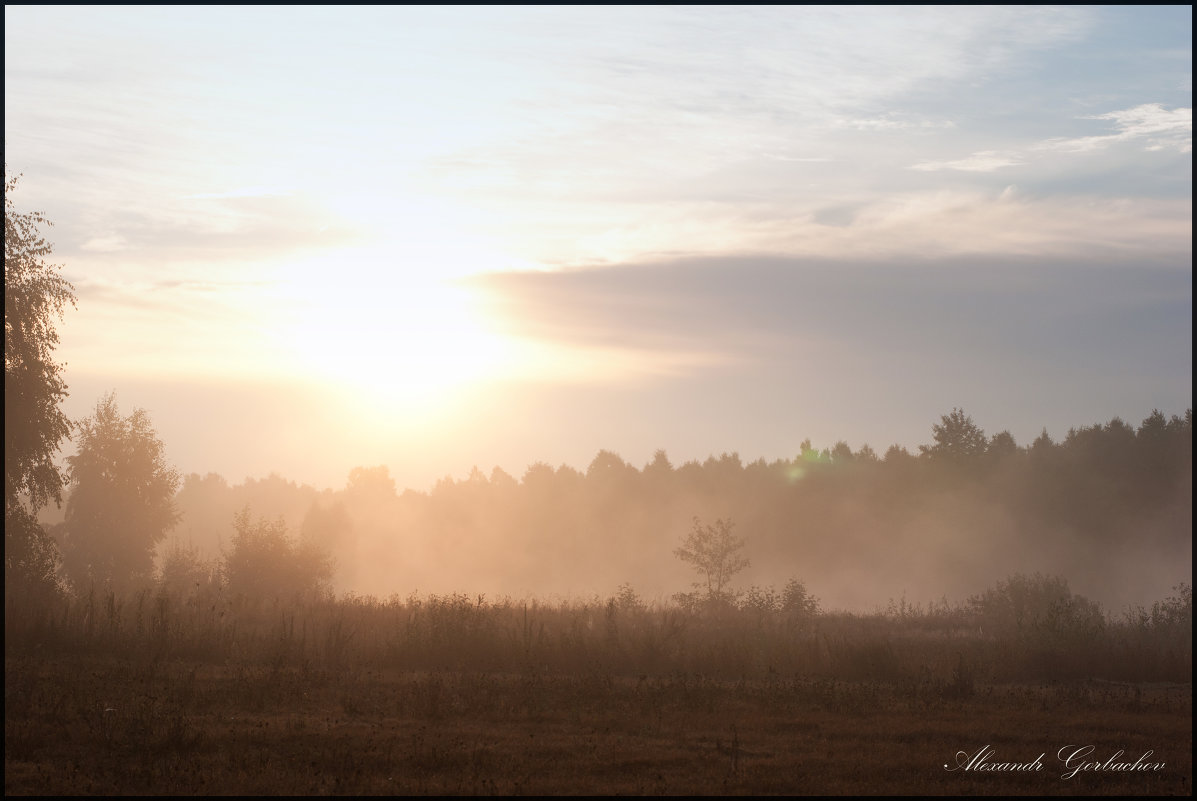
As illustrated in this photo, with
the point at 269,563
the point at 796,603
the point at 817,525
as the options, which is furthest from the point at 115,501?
the point at 817,525

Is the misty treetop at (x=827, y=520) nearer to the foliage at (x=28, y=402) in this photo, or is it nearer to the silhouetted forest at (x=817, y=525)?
the silhouetted forest at (x=817, y=525)

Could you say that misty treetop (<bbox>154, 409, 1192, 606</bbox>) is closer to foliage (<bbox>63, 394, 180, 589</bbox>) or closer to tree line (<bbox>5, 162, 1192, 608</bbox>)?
tree line (<bbox>5, 162, 1192, 608</bbox>)

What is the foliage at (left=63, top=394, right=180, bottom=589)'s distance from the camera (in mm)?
48375

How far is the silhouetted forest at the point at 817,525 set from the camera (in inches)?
2712

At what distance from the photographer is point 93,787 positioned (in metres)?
10.7

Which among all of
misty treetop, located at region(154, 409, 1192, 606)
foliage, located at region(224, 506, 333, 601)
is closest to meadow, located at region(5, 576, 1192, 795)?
foliage, located at region(224, 506, 333, 601)

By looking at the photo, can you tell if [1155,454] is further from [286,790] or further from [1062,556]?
[286,790]

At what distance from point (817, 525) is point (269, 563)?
2491 inches

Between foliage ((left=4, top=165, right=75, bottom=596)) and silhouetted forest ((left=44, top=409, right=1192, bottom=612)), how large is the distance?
12.2 m

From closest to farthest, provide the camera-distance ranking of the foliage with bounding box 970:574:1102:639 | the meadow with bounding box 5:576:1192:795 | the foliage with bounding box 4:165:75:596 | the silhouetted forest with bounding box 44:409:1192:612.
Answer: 1. the meadow with bounding box 5:576:1192:795
2. the foliage with bounding box 4:165:75:596
3. the foliage with bounding box 970:574:1102:639
4. the silhouetted forest with bounding box 44:409:1192:612

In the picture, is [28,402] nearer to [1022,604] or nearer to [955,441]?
[1022,604]

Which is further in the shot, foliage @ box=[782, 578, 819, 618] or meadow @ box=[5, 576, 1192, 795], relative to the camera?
foliage @ box=[782, 578, 819, 618]

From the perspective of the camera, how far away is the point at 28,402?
2502 cm

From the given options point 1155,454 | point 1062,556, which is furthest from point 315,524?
point 1155,454
